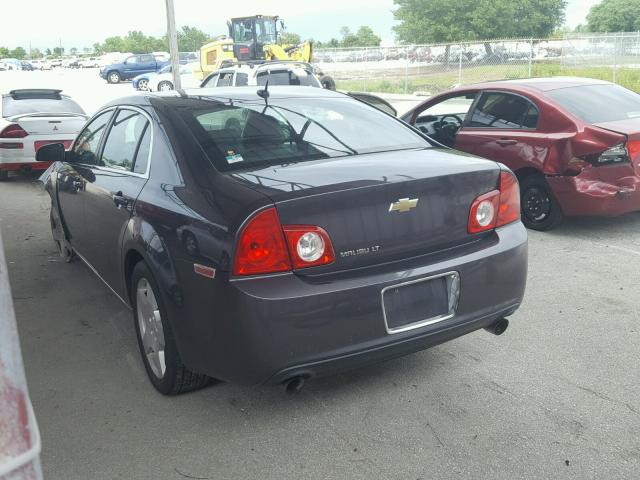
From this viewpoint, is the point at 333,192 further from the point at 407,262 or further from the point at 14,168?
the point at 14,168

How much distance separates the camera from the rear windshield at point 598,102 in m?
6.25

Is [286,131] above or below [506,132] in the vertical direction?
above

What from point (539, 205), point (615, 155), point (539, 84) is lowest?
point (539, 205)

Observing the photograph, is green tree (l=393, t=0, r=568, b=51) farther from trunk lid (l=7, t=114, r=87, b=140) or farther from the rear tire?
the rear tire

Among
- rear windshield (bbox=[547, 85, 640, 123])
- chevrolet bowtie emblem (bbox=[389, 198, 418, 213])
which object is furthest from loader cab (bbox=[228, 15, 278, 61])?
chevrolet bowtie emblem (bbox=[389, 198, 418, 213])

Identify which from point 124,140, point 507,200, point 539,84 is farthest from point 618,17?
point 124,140

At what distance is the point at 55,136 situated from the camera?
9977 mm

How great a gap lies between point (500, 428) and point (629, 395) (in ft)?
2.53

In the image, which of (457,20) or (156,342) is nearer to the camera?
(156,342)

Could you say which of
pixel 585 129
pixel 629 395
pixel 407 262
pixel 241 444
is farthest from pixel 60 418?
pixel 585 129

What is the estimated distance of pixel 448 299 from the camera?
307 cm

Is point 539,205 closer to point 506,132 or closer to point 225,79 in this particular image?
point 506,132

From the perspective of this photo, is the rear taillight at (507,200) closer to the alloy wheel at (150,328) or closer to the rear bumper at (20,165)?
the alloy wheel at (150,328)

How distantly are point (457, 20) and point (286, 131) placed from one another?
46063mm
